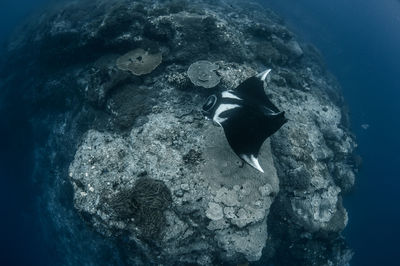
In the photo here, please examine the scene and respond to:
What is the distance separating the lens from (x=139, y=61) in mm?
7625

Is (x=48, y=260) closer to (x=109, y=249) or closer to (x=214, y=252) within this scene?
(x=109, y=249)

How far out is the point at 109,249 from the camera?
8.20 m

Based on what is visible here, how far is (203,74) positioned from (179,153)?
228cm

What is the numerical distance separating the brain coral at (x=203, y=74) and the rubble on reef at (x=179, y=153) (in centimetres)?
4

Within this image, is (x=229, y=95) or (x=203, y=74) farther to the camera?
(x=203, y=74)

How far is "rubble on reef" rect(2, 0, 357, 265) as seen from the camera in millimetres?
5535

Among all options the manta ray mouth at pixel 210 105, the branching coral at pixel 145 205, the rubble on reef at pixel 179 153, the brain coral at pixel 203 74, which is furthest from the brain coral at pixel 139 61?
the branching coral at pixel 145 205

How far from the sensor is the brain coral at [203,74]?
23.3 feet

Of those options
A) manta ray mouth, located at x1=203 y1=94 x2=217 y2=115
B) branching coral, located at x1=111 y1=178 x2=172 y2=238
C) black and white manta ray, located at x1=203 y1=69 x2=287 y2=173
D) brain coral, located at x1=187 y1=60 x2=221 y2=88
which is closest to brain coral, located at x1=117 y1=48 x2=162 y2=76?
brain coral, located at x1=187 y1=60 x2=221 y2=88

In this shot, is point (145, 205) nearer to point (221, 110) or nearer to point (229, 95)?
point (221, 110)

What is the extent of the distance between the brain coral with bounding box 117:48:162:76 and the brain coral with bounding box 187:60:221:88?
38.4 inches

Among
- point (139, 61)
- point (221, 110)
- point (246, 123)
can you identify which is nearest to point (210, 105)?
point (221, 110)

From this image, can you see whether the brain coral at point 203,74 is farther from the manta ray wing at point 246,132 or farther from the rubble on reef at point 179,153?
the manta ray wing at point 246,132

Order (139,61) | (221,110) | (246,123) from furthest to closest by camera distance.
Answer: (139,61), (221,110), (246,123)
